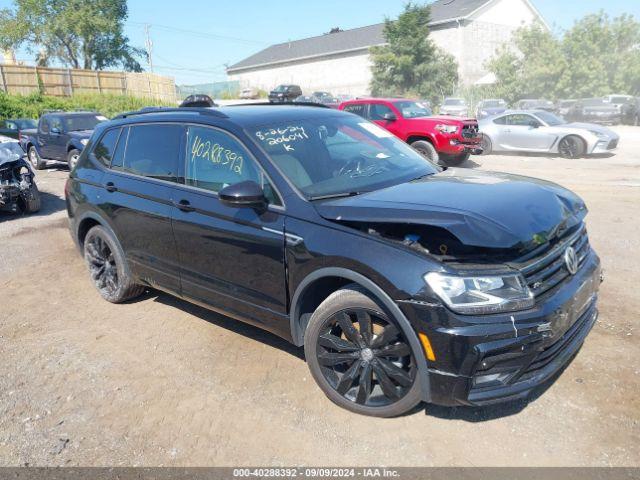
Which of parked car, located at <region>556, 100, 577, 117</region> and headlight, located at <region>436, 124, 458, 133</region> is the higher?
Result: parked car, located at <region>556, 100, 577, 117</region>

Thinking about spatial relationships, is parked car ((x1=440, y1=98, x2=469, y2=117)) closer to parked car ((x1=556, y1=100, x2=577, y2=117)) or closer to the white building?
parked car ((x1=556, y1=100, x2=577, y2=117))

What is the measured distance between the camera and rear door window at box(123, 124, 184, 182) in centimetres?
412

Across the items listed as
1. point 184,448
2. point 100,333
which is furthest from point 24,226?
point 184,448

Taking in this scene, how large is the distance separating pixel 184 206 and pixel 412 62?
36616 millimetres

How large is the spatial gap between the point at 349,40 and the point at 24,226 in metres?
47.3

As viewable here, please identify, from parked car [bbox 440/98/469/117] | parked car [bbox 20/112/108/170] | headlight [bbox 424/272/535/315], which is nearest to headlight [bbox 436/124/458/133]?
parked car [bbox 20/112/108/170]

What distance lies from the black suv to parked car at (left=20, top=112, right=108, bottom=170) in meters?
10.0

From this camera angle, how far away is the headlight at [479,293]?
2.64m

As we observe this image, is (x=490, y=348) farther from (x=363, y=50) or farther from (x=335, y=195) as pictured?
(x=363, y=50)

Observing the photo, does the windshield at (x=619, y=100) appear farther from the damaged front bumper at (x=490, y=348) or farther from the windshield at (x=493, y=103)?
the damaged front bumper at (x=490, y=348)

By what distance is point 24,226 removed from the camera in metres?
8.53

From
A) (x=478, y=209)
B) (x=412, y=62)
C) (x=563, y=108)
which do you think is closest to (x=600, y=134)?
(x=478, y=209)

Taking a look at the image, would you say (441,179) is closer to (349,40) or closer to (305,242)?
(305,242)

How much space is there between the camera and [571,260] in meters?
3.11
